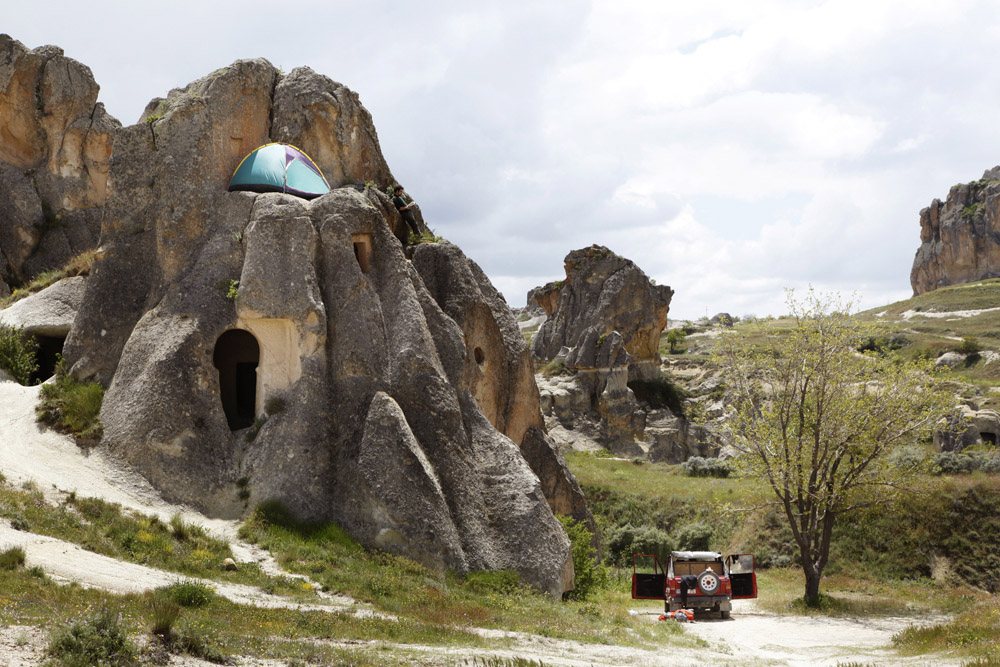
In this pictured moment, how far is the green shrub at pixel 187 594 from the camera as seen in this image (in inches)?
488

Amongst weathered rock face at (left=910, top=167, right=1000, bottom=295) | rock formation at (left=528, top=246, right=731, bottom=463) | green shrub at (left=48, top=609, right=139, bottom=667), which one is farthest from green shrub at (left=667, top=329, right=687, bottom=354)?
green shrub at (left=48, top=609, right=139, bottom=667)

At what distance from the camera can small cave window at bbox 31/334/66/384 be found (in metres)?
24.4

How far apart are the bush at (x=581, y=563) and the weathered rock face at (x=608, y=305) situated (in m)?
45.4

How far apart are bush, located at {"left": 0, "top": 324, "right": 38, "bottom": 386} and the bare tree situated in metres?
20.5

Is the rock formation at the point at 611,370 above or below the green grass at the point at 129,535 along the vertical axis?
above

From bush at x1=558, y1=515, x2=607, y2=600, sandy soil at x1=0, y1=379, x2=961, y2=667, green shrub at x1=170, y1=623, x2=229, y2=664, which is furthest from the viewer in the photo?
bush at x1=558, y1=515, x2=607, y2=600

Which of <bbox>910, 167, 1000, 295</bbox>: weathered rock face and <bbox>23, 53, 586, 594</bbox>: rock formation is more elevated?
<bbox>910, 167, 1000, 295</bbox>: weathered rock face

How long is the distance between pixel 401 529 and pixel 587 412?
4518 centimetres

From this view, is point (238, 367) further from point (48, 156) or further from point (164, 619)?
point (48, 156)

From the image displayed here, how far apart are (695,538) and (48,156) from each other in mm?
35563

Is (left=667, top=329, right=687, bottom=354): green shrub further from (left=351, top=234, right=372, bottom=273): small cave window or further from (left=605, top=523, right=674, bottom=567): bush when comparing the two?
(left=351, top=234, right=372, bottom=273): small cave window

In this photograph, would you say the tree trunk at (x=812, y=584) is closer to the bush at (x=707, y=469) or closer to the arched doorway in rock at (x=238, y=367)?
the arched doorway in rock at (x=238, y=367)

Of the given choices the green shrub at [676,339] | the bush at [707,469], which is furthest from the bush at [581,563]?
the green shrub at [676,339]

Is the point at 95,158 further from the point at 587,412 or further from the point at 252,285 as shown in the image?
the point at 587,412
